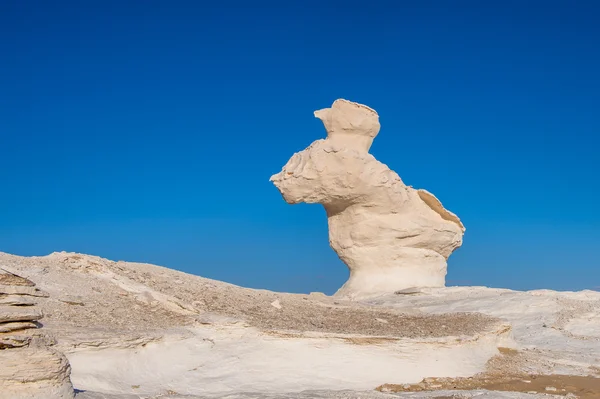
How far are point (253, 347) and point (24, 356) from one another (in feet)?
13.2

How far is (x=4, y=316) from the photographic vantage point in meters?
6.18

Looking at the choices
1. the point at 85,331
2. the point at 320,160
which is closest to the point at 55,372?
the point at 85,331

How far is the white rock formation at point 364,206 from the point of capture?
67.4 ft

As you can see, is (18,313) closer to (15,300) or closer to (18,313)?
(18,313)

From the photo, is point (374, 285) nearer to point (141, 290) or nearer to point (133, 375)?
point (141, 290)

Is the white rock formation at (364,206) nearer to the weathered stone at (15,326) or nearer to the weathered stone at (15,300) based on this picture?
the weathered stone at (15,300)

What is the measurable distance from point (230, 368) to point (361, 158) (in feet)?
40.1

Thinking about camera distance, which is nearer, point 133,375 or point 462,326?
point 133,375

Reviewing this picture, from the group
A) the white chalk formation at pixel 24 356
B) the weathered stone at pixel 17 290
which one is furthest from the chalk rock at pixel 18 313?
the weathered stone at pixel 17 290

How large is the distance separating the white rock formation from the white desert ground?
290 inches

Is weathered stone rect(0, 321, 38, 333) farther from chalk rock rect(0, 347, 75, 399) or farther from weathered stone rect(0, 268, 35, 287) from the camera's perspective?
weathered stone rect(0, 268, 35, 287)

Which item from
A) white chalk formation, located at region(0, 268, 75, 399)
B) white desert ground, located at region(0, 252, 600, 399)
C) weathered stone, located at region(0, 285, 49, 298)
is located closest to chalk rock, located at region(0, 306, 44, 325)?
white chalk formation, located at region(0, 268, 75, 399)

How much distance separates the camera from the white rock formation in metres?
20.5

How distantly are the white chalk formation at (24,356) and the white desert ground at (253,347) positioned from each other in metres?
0.04
